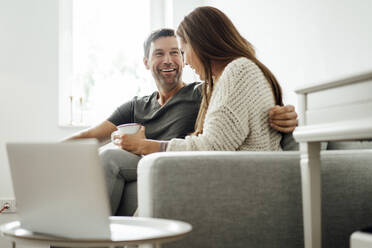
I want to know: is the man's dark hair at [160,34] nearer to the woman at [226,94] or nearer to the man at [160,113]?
the man at [160,113]

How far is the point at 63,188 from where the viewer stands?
843mm

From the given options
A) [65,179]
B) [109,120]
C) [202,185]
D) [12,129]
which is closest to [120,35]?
[12,129]

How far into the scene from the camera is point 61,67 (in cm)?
367

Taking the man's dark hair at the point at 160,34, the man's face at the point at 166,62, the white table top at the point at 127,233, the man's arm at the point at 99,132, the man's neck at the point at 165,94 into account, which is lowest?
the white table top at the point at 127,233

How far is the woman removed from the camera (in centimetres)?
146

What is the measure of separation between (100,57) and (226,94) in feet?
8.47

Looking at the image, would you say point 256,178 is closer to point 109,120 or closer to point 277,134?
point 277,134

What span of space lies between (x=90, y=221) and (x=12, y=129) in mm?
2826

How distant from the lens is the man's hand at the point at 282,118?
150 centimetres

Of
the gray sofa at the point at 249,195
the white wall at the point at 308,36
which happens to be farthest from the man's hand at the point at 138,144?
the white wall at the point at 308,36

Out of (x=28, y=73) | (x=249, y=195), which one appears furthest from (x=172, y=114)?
(x=28, y=73)

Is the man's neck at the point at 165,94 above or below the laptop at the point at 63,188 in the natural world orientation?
above

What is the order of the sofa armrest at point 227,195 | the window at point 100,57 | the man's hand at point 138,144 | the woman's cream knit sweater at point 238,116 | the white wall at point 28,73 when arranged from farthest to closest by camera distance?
the window at point 100,57
the white wall at point 28,73
the man's hand at point 138,144
the woman's cream knit sweater at point 238,116
the sofa armrest at point 227,195

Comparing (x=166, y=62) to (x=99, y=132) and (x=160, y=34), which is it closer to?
(x=160, y=34)
